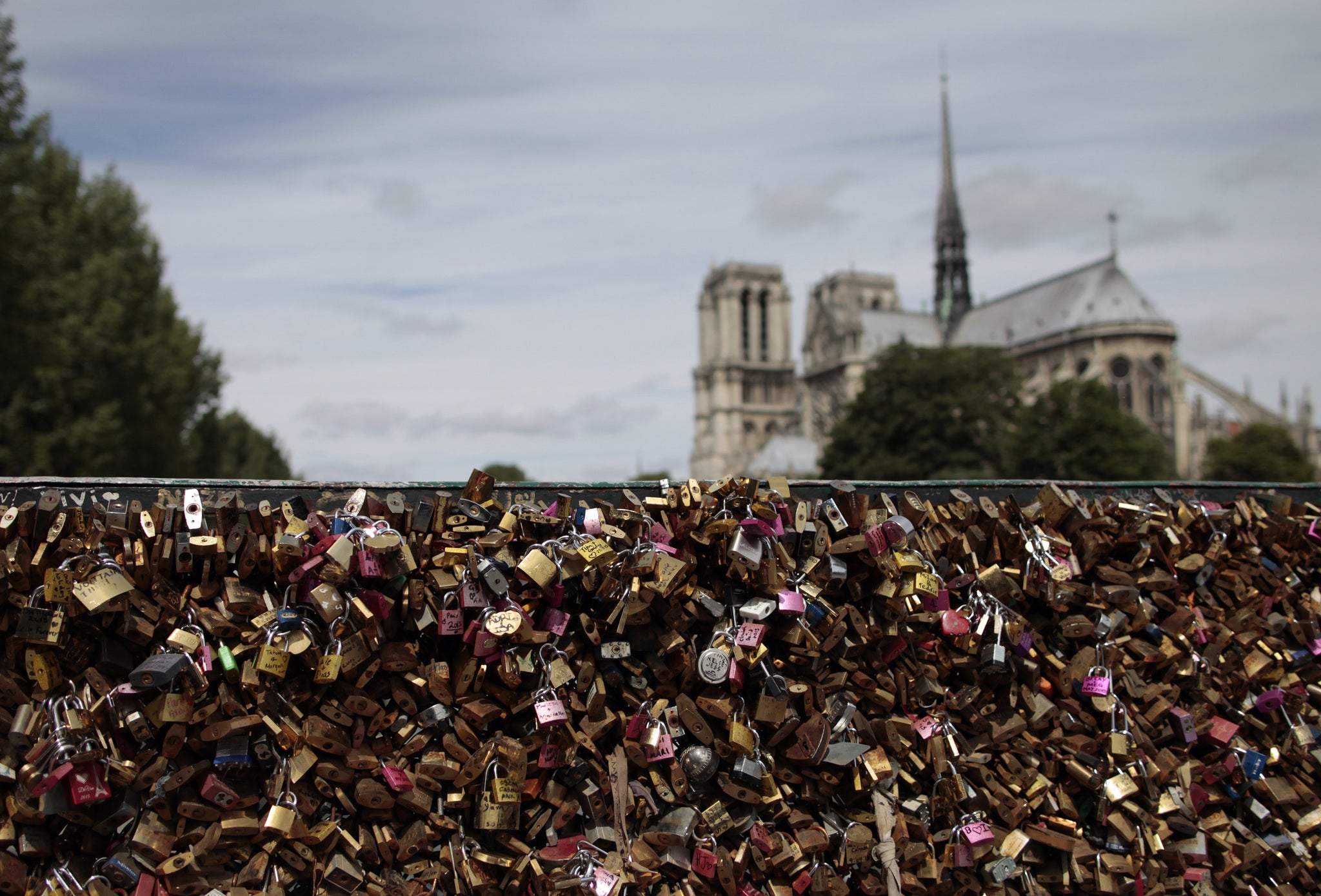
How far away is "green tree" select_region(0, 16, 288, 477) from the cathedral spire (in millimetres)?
87019

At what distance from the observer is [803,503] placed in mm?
4660

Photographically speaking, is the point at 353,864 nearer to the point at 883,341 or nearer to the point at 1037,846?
the point at 1037,846

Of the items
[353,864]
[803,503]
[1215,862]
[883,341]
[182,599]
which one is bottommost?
[1215,862]

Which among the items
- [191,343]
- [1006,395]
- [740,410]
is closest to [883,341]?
[740,410]

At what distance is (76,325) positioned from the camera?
26.6 meters

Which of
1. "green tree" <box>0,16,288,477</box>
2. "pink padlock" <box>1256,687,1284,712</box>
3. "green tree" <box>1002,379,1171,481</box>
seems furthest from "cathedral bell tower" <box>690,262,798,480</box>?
"pink padlock" <box>1256,687,1284,712</box>

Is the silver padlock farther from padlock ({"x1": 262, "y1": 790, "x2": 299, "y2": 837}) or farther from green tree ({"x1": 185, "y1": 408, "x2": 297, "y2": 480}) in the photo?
green tree ({"x1": 185, "y1": 408, "x2": 297, "y2": 480})

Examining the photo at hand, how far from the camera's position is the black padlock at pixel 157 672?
3777 millimetres

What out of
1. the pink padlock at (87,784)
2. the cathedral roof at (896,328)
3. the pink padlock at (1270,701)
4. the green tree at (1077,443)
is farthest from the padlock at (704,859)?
the cathedral roof at (896,328)

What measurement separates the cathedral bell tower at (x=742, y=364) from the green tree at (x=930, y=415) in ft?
182

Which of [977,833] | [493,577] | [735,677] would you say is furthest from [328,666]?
[977,833]

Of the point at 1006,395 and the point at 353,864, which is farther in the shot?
the point at 1006,395

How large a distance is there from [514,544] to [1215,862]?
13.0 ft

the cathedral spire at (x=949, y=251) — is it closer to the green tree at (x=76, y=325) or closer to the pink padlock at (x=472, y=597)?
the green tree at (x=76, y=325)
